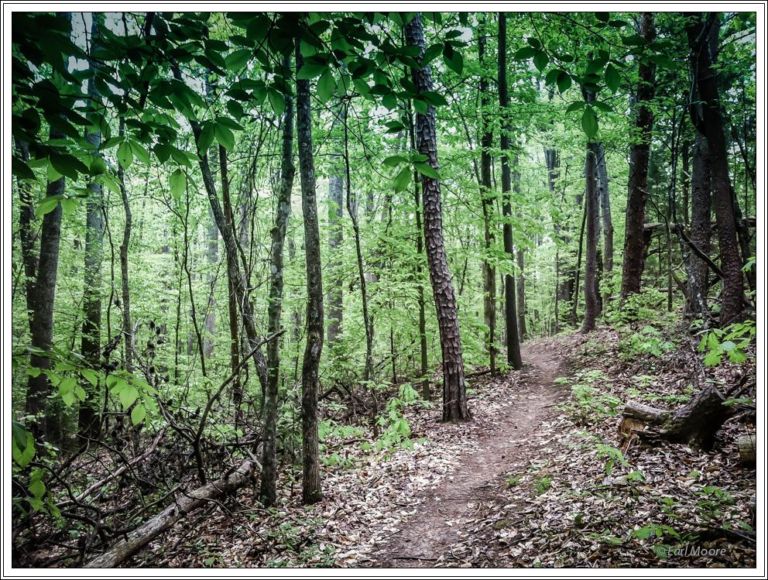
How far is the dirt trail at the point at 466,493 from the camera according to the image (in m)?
3.93

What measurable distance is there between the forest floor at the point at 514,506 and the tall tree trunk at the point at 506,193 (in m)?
4.25

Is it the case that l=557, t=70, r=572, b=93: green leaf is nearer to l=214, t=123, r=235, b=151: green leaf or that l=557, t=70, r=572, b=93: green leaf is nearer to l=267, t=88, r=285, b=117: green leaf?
l=267, t=88, r=285, b=117: green leaf

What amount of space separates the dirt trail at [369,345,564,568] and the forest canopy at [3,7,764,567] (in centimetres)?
17

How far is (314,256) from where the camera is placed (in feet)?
15.8

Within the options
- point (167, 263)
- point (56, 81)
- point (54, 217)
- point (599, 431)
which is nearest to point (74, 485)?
point (54, 217)

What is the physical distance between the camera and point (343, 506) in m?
4.92

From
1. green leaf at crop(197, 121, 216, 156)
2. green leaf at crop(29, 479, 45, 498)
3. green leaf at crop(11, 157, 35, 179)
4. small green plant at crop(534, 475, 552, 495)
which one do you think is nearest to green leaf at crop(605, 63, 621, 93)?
green leaf at crop(197, 121, 216, 156)

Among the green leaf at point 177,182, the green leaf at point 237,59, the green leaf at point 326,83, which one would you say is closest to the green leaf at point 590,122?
the green leaf at point 326,83

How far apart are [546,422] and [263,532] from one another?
510 cm

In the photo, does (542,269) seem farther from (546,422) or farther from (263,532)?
(263,532)

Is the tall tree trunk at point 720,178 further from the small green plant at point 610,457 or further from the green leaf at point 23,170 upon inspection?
the green leaf at point 23,170

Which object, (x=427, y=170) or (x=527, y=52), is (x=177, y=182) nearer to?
(x=427, y=170)

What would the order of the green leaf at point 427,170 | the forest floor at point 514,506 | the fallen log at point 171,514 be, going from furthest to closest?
1. the fallen log at point 171,514
2. the forest floor at point 514,506
3. the green leaf at point 427,170

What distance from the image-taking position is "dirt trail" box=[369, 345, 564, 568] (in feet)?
12.9
